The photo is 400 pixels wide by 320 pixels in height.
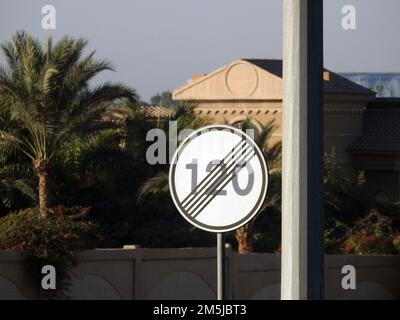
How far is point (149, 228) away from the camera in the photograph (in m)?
29.1

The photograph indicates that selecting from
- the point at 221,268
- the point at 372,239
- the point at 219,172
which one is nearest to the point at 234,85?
the point at 372,239

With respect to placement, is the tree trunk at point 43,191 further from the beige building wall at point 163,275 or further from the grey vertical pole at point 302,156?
the grey vertical pole at point 302,156

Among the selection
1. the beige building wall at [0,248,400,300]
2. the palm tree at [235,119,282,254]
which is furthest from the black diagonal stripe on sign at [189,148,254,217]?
the palm tree at [235,119,282,254]

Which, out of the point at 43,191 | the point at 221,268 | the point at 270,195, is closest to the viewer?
the point at 221,268

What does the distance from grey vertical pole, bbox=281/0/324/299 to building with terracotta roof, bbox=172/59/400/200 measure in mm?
31762

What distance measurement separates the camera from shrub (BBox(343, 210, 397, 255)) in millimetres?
29906

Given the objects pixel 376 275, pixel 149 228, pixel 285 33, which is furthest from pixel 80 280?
pixel 285 33

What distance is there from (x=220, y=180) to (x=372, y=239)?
26337 millimetres

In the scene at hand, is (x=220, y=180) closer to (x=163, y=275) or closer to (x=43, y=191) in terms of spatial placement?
(x=163, y=275)

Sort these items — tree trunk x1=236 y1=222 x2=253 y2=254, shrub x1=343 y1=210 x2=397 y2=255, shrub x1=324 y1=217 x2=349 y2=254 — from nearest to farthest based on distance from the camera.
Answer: tree trunk x1=236 y1=222 x2=253 y2=254 < shrub x1=343 y1=210 x2=397 y2=255 < shrub x1=324 y1=217 x2=349 y2=254

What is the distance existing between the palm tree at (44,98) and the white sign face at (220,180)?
775 inches

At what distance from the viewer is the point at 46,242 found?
21062 millimetres

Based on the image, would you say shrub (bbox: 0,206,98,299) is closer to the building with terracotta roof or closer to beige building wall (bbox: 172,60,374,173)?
the building with terracotta roof

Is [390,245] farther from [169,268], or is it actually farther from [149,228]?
[169,268]
